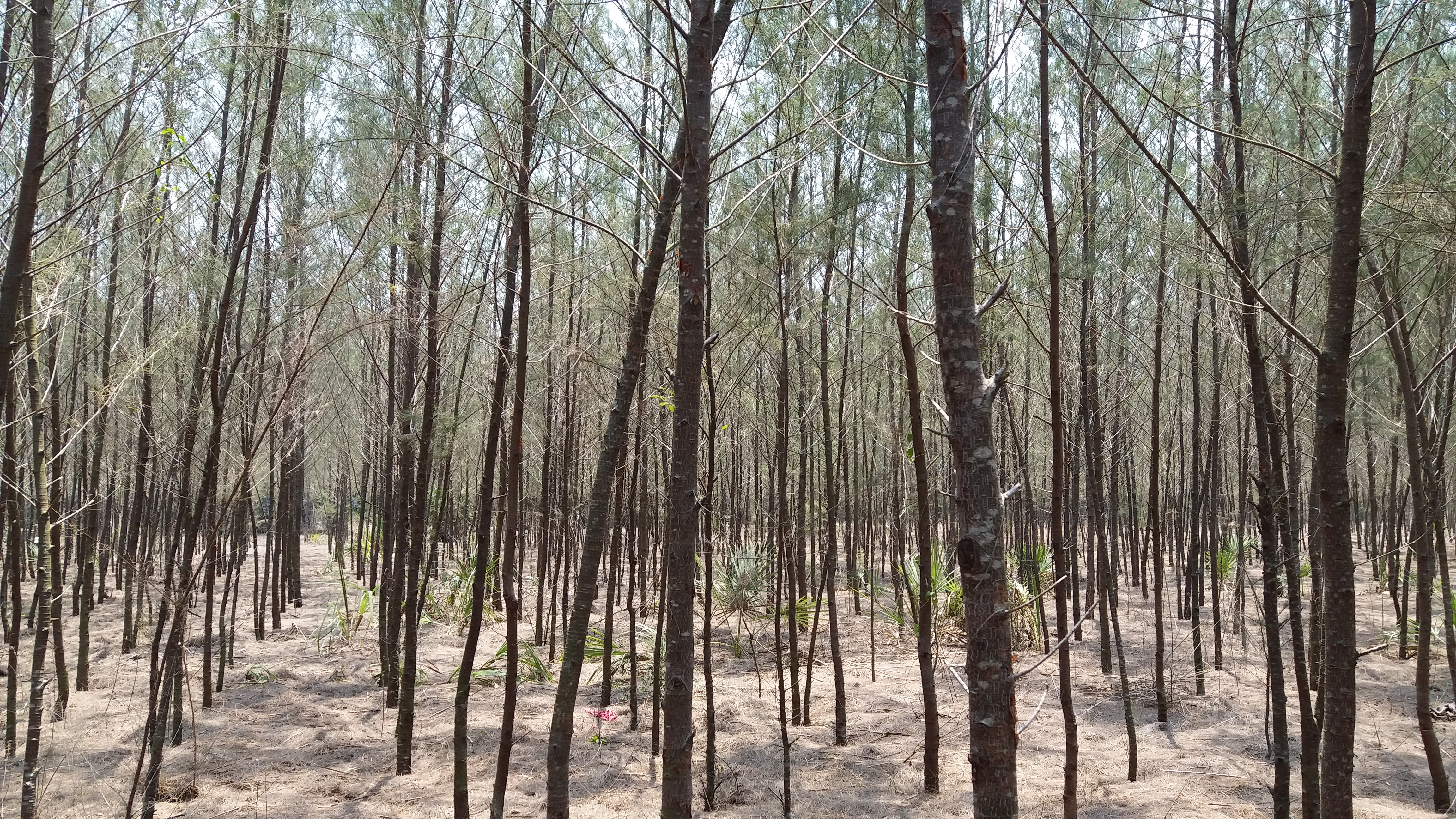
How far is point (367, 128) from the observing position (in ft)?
15.4

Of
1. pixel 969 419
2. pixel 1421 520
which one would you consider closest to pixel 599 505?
pixel 969 419

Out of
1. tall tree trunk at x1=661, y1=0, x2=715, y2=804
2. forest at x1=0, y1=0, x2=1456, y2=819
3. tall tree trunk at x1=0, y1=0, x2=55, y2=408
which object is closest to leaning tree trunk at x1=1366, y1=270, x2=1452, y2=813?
forest at x1=0, y1=0, x2=1456, y2=819

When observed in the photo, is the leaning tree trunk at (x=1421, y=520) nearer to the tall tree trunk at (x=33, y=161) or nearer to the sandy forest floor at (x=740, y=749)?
the sandy forest floor at (x=740, y=749)

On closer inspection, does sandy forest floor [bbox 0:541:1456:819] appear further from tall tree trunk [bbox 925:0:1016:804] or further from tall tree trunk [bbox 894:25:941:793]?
tall tree trunk [bbox 925:0:1016:804]

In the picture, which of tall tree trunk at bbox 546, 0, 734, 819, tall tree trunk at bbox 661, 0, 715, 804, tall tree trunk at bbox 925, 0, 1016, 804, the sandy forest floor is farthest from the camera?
the sandy forest floor

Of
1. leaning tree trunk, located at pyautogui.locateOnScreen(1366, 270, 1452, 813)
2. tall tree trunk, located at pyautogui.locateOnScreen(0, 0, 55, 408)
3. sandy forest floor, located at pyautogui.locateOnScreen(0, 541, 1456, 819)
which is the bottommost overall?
sandy forest floor, located at pyautogui.locateOnScreen(0, 541, 1456, 819)

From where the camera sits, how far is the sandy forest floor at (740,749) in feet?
15.9

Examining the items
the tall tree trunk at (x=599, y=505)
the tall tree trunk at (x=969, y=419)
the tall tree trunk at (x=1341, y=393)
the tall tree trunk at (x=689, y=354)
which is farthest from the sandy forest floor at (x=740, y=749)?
the tall tree trunk at (x=969, y=419)

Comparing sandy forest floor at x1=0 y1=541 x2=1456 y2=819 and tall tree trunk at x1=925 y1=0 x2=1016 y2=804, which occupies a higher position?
tall tree trunk at x1=925 y1=0 x2=1016 y2=804

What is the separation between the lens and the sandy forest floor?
4.86m

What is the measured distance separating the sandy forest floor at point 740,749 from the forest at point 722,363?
5 cm

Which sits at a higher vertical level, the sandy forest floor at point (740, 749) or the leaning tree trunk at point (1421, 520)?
the leaning tree trunk at point (1421, 520)

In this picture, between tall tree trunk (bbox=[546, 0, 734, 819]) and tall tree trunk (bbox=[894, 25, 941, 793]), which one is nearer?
tall tree trunk (bbox=[546, 0, 734, 819])

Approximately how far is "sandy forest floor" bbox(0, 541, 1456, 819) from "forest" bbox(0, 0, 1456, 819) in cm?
5
